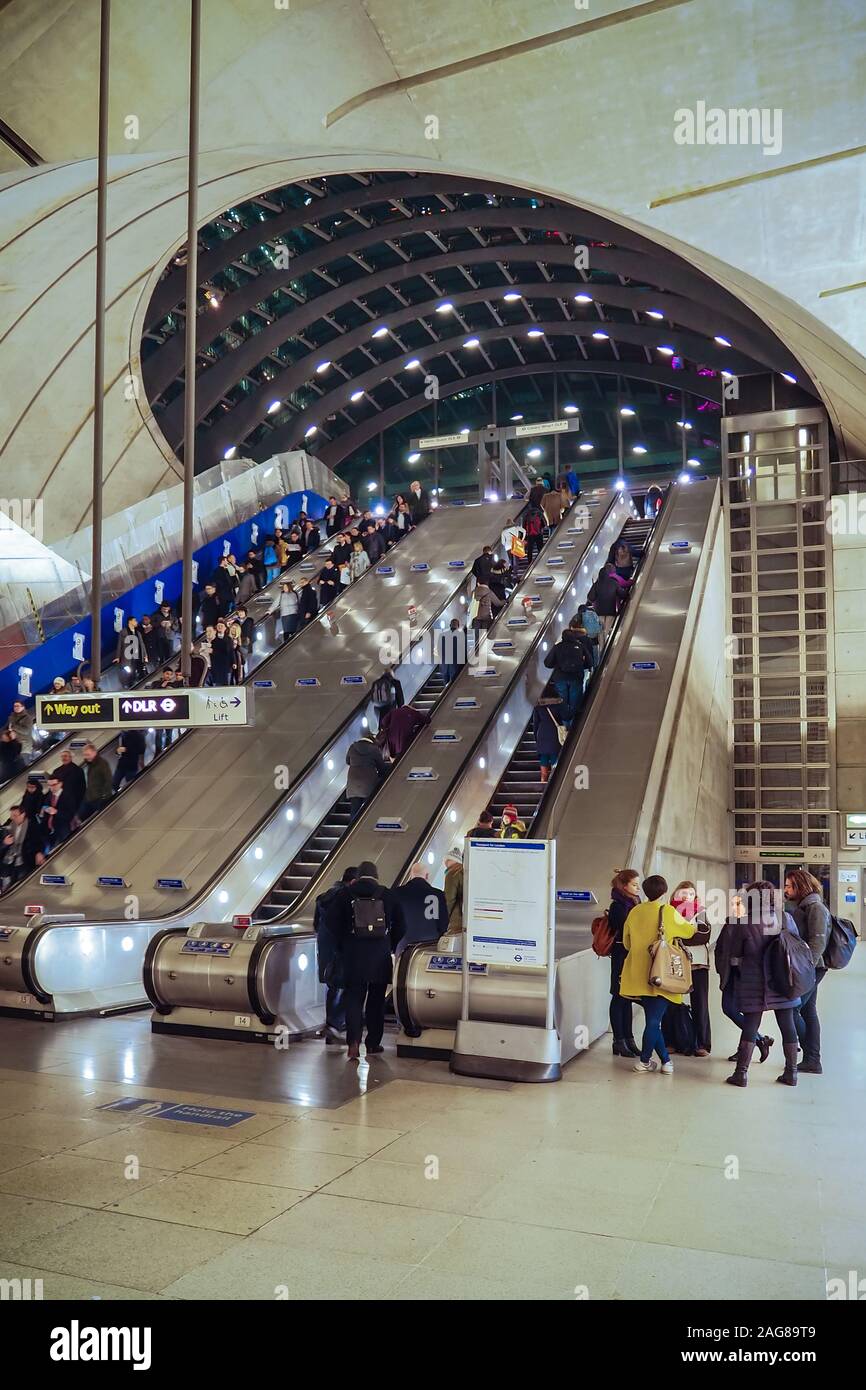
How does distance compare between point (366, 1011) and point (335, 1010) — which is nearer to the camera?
point (366, 1011)

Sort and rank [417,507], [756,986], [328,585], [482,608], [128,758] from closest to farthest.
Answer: [756,986] → [128,758] → [482,608] → [328,585] → [417,507]

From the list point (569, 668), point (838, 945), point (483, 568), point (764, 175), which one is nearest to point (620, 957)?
point (838, 945)

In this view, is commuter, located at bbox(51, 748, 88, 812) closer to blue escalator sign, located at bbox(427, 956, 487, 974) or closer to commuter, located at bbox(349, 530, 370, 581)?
blue escalator sign, located at bbox(427, 956, 487, 974)

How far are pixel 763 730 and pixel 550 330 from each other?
23.0 metres

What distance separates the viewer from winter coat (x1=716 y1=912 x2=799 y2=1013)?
757cm

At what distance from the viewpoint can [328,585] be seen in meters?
20.3

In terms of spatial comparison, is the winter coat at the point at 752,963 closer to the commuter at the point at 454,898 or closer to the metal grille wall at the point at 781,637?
the commuter at the point at 454,898

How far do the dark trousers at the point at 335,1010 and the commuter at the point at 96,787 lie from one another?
639cm

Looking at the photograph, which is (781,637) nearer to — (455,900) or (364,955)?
(455,900)

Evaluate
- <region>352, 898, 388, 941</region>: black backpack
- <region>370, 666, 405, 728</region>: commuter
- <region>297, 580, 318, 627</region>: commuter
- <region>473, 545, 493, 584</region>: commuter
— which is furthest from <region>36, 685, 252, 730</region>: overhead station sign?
<region>297, 580, 318, 627</region>: commuter

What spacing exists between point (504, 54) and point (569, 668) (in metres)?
8.41

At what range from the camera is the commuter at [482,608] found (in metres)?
18.1

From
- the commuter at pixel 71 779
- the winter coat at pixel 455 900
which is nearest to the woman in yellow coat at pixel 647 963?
the winter coat at pixel 455 900
